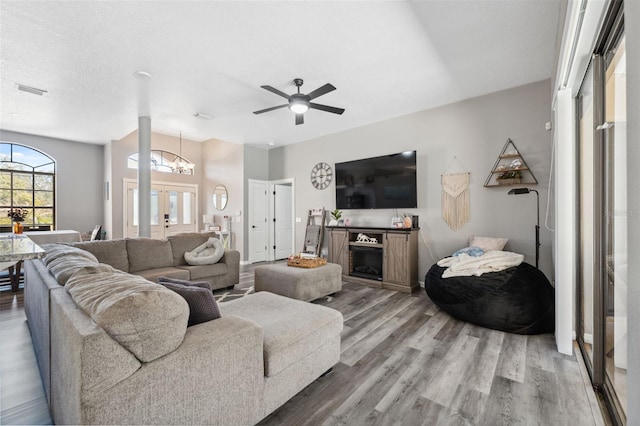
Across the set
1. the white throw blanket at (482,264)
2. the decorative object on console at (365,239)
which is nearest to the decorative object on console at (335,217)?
the decorative object on console at (365,239)

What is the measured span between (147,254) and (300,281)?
7.12ft

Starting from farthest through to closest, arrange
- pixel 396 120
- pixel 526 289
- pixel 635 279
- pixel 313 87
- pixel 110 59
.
Answer: pixel 396 120
pixel 313 87
pixel 110 59
pixel 526 289
pixel 635 279

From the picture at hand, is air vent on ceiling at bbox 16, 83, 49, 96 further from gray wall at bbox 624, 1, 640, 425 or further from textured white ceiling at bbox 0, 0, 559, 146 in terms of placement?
gray wall at bbox 624, 1, 640, 425

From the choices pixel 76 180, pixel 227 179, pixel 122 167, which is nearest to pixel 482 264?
pixel 227 179

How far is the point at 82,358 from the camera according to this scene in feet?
3.19

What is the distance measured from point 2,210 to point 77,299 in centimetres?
737

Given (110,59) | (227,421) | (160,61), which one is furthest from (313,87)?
(227,421)

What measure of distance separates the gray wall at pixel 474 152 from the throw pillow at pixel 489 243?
20 centimetres

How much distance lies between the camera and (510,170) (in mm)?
3711

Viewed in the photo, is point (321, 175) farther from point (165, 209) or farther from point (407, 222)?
point (165, 209)

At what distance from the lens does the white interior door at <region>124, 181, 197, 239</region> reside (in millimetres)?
6906

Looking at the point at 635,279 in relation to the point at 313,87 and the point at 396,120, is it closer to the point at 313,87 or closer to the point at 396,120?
the point at 313,87

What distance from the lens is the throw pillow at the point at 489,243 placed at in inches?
145

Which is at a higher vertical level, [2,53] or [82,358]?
[2,53]
